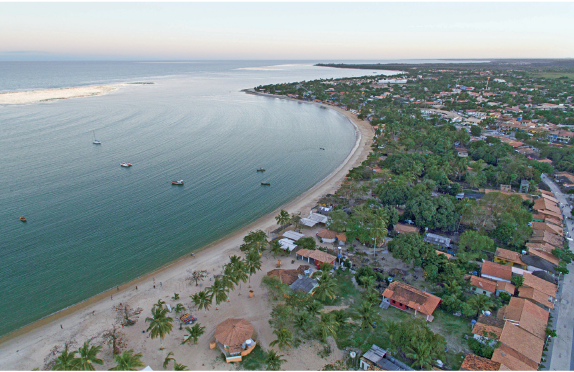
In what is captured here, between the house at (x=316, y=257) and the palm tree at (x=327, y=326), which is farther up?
the palm tree at (x=327, y=326)

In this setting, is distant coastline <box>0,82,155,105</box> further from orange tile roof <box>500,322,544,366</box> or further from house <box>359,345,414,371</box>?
orange tile roof <box>500,322,544,366</box>

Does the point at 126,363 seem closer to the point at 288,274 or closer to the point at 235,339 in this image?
the point at 235,339

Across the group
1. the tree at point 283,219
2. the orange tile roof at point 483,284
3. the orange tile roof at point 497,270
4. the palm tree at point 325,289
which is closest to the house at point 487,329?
the orange tile roof at point 483,284

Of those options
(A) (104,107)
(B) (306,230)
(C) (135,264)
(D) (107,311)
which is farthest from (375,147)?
(A) (104,107)

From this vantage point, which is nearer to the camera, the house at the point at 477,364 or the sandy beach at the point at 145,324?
the house at the point at 477,364

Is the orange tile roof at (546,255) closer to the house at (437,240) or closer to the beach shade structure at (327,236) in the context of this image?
the house at (437,240)

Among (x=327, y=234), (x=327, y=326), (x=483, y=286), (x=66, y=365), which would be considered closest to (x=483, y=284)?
(x=483, y=286)

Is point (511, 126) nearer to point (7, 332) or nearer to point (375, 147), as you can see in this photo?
point (375, 147)
